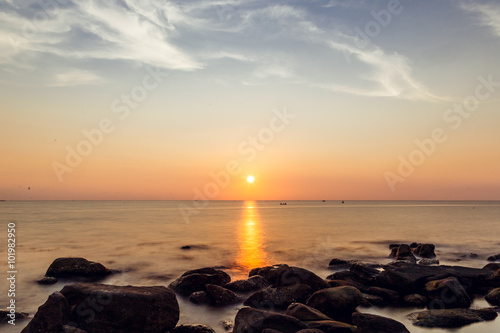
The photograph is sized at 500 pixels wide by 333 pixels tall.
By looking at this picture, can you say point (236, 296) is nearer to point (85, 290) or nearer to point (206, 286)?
point (206, 286)

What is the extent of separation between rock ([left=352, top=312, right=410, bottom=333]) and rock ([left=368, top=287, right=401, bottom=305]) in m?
3.81

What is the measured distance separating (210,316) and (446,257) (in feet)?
73.5

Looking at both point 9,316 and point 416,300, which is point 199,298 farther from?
point 416,300

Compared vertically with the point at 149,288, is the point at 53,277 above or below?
below

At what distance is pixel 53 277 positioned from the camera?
60.4ft

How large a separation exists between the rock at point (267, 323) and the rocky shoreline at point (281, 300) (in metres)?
0.03

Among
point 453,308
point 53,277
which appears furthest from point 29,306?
point 453,308

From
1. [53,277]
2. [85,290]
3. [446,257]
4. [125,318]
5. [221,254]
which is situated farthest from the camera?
[221,254]

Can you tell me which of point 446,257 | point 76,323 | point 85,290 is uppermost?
point 85,290

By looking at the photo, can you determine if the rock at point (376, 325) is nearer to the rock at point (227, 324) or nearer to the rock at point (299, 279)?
the rock at point (299, 279)

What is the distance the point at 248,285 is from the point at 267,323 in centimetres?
608

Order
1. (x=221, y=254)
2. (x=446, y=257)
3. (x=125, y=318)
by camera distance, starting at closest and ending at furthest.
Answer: (x=125, y=318)
(x=446, y=257)
(x=221, y=254)

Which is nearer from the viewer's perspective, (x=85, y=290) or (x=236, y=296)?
(x=85, y=290)

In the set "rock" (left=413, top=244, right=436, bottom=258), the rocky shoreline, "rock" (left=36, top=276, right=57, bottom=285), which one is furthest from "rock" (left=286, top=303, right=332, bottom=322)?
"rock" (left=413, top=244, right=436, bottom=258)
